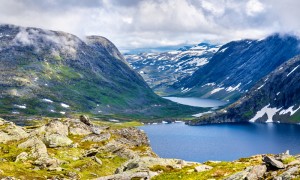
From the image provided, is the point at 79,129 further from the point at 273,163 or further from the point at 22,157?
the point at 273,163

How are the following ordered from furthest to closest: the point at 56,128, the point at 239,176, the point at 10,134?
the point at 56,128
the point at 10,134
the point at 239,176

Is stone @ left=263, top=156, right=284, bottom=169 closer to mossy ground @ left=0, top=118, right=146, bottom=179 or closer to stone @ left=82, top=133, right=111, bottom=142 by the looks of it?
mossy ground @ left=0, top=118, right=146, bottom=179

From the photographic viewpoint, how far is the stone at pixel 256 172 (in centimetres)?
3769

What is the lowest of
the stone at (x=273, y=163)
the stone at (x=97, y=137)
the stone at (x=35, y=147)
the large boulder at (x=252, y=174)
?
the stone at (x=35, y=147)

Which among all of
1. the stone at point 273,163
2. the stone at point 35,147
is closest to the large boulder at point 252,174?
the stone at point 273,163

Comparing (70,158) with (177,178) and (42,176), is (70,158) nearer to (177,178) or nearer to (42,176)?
(42,176)

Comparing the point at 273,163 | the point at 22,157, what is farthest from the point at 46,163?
the point at 273,163

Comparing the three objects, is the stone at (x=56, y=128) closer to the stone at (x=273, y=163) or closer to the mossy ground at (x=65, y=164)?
the mossy ground at (x=65, y=164)

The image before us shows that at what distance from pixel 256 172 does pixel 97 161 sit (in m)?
48.0

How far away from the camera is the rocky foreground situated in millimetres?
41906

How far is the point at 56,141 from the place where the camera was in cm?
9356

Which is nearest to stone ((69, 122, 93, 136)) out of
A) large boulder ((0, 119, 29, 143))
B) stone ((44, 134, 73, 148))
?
stone ((44, 134, 73, 148))

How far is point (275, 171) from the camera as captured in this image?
3878 centimetres

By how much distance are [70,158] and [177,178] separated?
1666 inches
